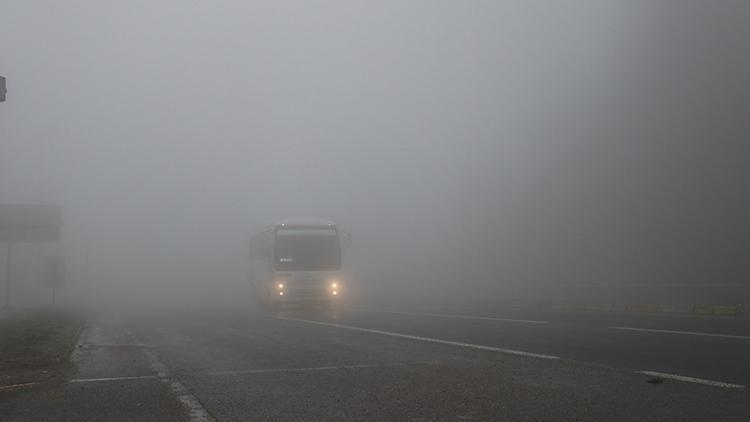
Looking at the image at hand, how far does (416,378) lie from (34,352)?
27.5 ft

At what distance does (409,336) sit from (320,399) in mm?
7550

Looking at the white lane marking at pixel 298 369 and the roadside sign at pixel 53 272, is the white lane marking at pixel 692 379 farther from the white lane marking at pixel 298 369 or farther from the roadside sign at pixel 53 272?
the roadside sign at pixel 53 272

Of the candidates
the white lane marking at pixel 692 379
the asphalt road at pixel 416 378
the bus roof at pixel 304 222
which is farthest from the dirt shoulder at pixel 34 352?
the bus roof at pixel 304 222

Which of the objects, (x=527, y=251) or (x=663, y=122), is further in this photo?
(x=663, y=122)

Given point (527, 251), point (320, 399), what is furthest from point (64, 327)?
point (527, 251)

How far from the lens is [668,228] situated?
40625mm

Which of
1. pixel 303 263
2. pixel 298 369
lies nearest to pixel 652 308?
pixel 303 263

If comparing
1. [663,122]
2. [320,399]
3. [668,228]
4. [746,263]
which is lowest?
[320,399]

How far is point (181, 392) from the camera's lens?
792 centimetres

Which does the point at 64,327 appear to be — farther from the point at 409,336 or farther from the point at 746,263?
the point at 746,263

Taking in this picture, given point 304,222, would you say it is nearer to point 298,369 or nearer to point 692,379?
point 298,369

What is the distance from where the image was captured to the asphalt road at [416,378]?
6.48 metres

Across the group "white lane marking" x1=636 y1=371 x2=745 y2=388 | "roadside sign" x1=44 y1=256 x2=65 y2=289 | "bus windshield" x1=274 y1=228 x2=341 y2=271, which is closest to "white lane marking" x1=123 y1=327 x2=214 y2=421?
→ "white lane marking" x1=636 y1=371 x2=745 y2=388

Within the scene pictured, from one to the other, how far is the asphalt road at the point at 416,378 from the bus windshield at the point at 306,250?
14.6m
